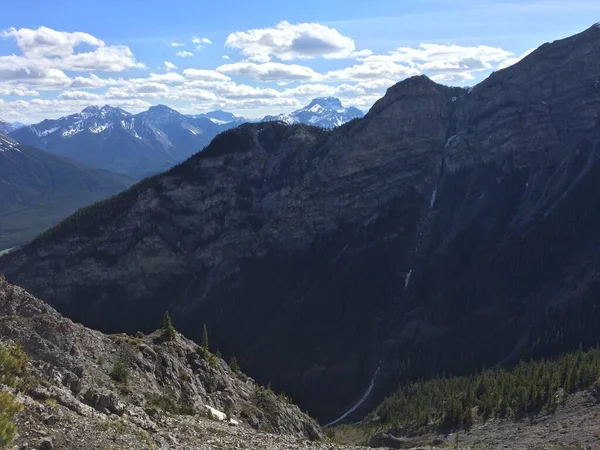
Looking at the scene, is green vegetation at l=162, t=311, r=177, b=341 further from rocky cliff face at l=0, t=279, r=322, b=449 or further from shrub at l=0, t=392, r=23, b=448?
shrub at l=0, t=392, r=23, b=448

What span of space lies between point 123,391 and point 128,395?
0.73 meters

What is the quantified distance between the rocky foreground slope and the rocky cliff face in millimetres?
108

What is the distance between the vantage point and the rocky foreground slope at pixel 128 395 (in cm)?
3522

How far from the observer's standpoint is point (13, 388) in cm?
3650

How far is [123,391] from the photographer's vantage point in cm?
5566

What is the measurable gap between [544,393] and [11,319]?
275 ft

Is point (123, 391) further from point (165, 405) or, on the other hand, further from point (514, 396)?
point (514, 396)

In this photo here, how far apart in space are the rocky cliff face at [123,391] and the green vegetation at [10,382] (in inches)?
40.6

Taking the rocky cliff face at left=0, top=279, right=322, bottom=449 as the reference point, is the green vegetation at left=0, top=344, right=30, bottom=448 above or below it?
above

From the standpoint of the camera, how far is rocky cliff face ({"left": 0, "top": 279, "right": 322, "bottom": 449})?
35594 mm

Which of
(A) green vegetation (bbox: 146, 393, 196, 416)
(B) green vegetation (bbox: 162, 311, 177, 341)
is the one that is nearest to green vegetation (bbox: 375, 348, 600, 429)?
(B) green vegetation (bbox: 162, 311, 177, 341)

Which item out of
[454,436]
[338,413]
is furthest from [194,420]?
[338,413]

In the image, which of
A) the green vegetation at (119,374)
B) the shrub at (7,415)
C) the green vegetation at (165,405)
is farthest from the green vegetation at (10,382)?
the green vegetation at (119,374)

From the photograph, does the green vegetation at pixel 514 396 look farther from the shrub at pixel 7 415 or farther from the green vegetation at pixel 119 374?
the shrub at pixel 7 415
